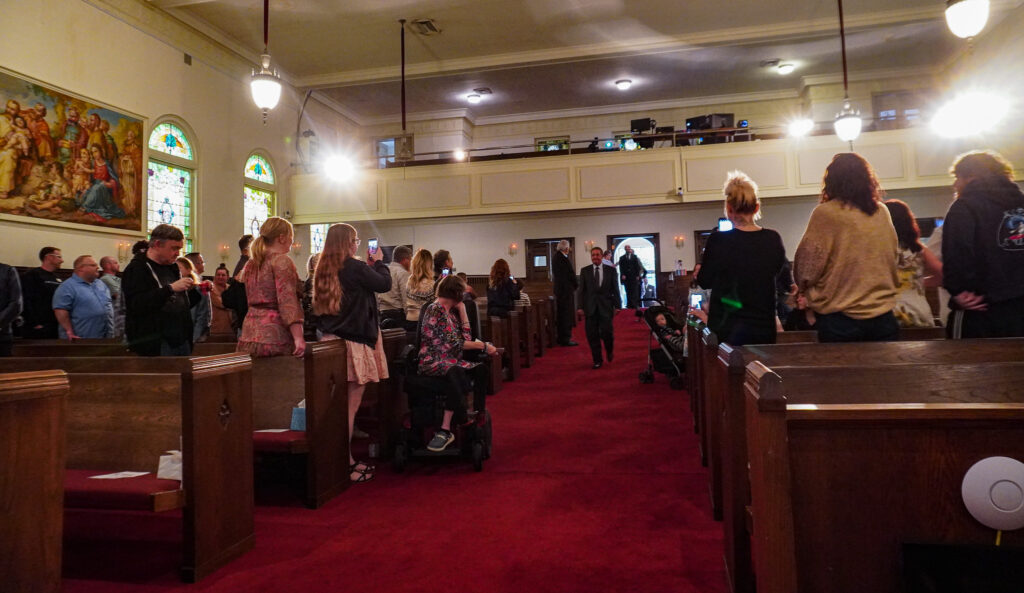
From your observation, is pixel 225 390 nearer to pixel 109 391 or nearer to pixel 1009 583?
pixel 109 391

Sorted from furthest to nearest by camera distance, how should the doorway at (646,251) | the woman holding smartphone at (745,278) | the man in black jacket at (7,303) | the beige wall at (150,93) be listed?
the doorway at (646,251) < the beige wall at (150,93) < the man in black jacket at (7,303) < the woman holding smartphone at (745,278)

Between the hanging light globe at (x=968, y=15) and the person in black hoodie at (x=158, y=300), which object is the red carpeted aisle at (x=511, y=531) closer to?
the person in black hoodie at (x=158, y=300)

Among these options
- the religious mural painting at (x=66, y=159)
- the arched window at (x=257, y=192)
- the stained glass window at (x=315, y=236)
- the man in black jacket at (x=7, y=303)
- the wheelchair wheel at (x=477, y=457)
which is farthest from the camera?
the stained glass window at (x=315, y=236)

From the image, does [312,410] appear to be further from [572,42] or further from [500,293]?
[572,42]

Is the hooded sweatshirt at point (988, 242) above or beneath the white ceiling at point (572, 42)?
beneath

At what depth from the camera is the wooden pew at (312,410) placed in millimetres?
3324

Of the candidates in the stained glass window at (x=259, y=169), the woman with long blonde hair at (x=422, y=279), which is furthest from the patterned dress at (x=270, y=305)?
the stained glass window at (x=259, y=169)

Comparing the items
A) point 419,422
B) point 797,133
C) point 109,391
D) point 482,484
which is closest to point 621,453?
point 482,484

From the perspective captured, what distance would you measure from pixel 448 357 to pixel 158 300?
1.66m

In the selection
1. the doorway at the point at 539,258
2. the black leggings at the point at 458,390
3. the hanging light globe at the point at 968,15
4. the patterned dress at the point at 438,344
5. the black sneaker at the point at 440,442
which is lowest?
the black sneaker at the point at 440,442

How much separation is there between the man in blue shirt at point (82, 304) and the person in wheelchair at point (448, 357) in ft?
12.4

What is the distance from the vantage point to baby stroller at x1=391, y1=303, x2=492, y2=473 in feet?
13.0

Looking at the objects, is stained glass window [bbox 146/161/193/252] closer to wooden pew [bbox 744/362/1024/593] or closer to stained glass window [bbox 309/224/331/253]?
stained glass window [bbox 309/224/331/253]

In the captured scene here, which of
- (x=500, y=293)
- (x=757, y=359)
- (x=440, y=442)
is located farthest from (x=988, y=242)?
(x=500, y=293)
